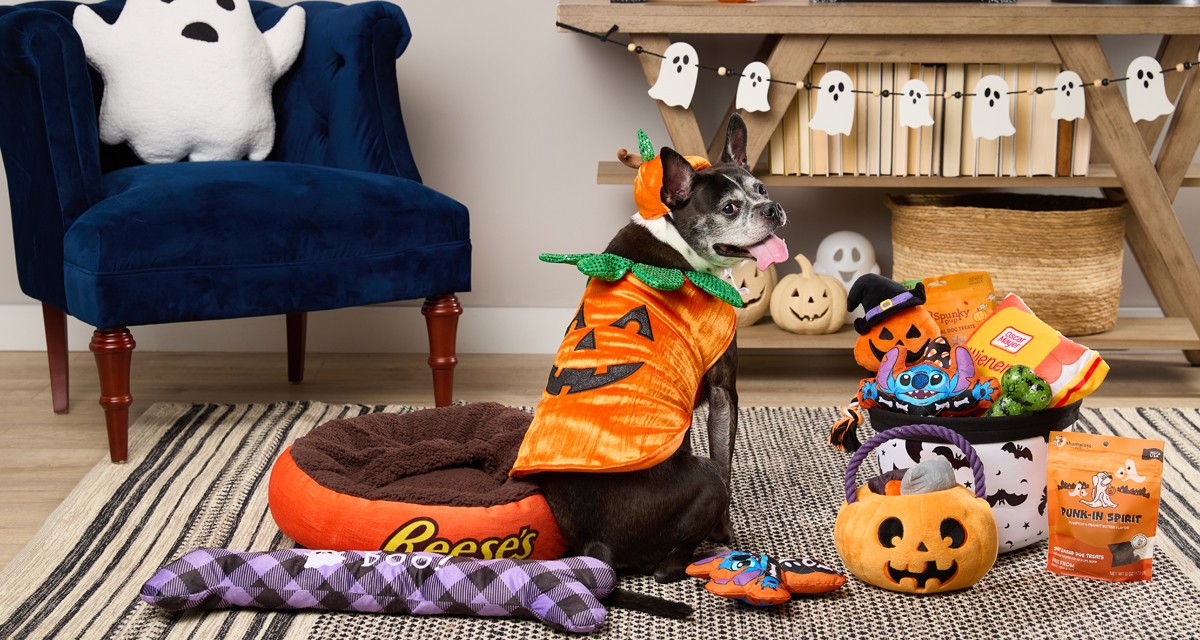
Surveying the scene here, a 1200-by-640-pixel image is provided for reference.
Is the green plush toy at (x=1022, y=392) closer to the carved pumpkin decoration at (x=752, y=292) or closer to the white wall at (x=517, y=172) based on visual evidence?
the carved pumpkin decoration at (x=752, y=292)

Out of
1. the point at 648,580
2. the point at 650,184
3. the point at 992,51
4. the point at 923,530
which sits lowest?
the point at 648,580

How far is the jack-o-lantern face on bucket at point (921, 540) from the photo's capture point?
162 cm

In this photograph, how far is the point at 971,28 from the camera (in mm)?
2498

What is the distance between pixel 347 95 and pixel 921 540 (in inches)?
62.1

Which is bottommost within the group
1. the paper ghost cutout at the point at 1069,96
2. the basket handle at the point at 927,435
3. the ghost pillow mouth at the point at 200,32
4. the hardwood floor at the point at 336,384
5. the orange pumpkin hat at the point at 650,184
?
the hardwood floor at the point at 336,384

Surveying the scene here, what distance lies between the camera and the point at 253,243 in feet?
7.33

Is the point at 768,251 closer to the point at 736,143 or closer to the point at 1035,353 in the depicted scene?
the point at 736,143

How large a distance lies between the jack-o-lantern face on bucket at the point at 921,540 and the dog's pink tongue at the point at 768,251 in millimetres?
362

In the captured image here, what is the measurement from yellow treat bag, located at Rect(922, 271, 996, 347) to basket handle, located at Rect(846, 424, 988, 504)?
30 centimetres

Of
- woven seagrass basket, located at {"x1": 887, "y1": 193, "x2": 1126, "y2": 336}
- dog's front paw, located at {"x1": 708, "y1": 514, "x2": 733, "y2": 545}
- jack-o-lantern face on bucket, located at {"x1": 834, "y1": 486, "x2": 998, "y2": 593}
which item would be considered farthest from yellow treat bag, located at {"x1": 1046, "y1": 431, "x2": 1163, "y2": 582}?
woven seagrass basket, located at {"x1": 887, "y1": 193, "x2": 1126, "y2": 336}

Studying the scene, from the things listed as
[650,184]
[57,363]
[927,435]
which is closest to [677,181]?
[650,184]

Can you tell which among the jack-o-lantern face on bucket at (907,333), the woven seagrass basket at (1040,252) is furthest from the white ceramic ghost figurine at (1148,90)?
the jack-o-lantern face on bucket at (907,333)

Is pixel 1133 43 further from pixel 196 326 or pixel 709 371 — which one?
pixel 196 326

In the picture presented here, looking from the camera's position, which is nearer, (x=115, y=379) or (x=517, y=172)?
(x=115, y=379)
